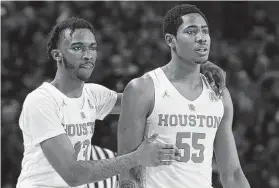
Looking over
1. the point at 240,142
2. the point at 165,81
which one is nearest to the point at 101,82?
the point at 240,142

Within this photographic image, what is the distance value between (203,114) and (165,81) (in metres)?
0.34

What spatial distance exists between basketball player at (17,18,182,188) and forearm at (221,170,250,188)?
28.9 inches

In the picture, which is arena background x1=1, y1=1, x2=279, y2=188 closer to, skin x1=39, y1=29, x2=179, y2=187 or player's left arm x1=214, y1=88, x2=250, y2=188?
player's left arm x1=214, y1=88, x2=250, y2=188

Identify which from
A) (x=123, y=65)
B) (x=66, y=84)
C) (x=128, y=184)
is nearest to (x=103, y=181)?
(x=128, y=184)

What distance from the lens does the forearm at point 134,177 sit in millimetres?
3797

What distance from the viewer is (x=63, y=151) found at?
3.61m

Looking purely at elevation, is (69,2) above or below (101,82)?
above

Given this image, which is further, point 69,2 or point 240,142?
point 69,2

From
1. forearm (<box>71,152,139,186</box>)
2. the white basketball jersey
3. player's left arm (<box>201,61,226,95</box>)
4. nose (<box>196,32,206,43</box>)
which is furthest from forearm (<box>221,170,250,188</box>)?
nose (<box>196,32,206,43</box>)

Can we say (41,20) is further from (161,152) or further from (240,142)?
(161,152)

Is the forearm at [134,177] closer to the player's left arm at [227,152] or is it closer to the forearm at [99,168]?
the forearm at [99,168]

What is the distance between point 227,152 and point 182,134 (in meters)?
0.47

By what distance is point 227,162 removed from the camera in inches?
162

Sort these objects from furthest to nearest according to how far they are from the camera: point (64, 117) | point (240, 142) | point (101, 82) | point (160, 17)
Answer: point (160, 17) < point (240, 142) < point (101, 82) < point (64, 117)
